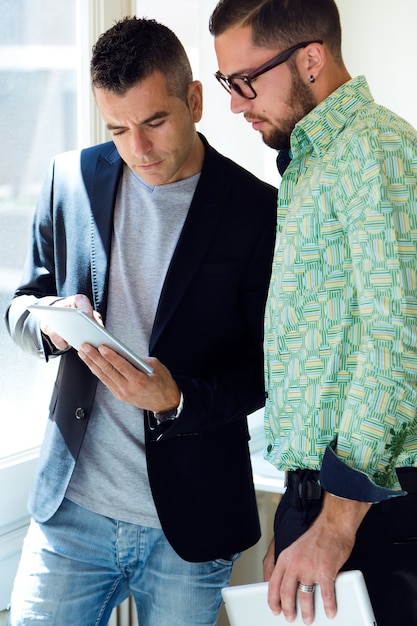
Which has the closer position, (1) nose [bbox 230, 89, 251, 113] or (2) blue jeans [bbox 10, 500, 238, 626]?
(1) nose [bbox 230, 89, 251, 113]

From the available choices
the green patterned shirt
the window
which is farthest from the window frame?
the green patterned shirt

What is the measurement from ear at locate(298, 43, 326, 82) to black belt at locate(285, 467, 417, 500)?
27.1 inches

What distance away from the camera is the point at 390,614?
1411 millimetres

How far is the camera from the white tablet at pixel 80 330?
4.47 ft

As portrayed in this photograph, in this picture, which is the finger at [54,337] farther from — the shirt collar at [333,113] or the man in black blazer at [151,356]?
the shirt collar at [333,113]

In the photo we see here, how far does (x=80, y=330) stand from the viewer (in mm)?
1433

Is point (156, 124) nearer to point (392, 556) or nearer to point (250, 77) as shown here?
point (250, 77)

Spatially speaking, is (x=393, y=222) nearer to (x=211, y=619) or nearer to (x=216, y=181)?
(x=216, y=181)

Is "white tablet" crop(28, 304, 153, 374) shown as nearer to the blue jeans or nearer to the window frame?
the blue jeans

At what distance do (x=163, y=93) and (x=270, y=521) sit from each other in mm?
1790

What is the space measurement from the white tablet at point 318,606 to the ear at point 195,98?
953mm

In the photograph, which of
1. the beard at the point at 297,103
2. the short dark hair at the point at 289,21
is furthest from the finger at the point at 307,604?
the short dark hair at the point at 289,21

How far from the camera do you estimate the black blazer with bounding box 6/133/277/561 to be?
1.70m

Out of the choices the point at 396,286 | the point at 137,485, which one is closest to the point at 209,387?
the point at 137,485
